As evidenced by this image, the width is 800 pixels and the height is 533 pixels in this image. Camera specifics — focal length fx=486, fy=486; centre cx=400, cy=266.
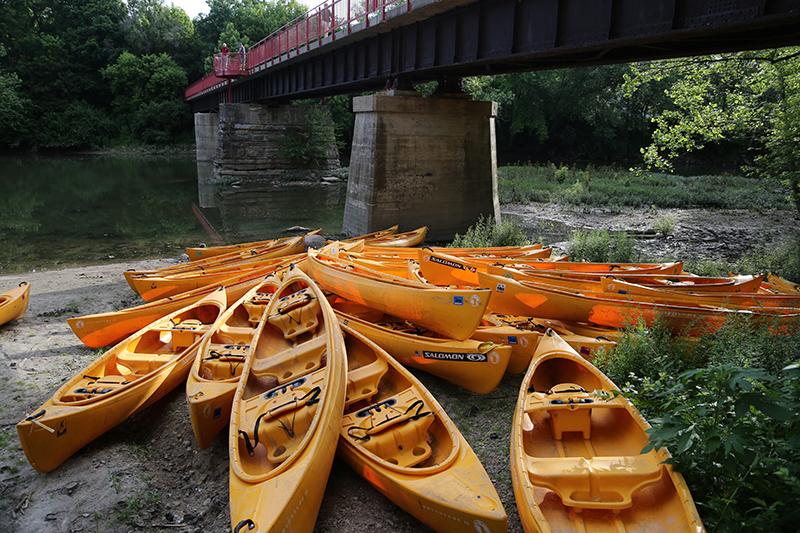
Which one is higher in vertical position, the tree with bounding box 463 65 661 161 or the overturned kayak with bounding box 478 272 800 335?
the tree with bounding box 463 65 661 161

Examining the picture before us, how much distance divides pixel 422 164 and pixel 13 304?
31.9 feet

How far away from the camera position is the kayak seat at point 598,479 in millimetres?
3451

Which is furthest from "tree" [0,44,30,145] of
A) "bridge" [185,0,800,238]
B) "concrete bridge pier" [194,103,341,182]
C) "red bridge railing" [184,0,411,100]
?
"bridge" [185,0,800,238]

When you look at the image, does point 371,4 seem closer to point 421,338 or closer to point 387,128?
point 387,128

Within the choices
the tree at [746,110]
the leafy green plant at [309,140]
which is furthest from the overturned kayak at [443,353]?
the leafy green plant at [309,140]

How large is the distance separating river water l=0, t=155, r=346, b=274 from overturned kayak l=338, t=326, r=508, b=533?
10426 mm

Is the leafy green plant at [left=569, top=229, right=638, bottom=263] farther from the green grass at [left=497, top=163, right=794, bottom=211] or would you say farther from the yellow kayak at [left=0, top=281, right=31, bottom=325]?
the yellow kayak at [left=0, top=281, right=31, bottom=325]

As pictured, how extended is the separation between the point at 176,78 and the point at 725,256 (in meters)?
55.0

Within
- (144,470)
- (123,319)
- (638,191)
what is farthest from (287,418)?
(638,191)

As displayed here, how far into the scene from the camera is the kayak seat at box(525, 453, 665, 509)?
3.45 metres

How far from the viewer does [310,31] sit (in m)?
17.8

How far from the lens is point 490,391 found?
5.42m

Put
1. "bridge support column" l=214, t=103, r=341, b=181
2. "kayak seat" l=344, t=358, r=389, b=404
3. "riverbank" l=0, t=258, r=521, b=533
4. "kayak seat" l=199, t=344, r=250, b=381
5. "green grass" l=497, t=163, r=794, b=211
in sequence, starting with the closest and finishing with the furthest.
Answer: "riverbank" l=0, t=258, r=521, b=533
"kayak seat" l=344, t=358, r=389, b=404
"kayak seat" l=199, t=344, r=250, b=381
"green grass" l=497, t=163, r=794, b=211
"bridge support column" l=214, t=103, r=341, b=181

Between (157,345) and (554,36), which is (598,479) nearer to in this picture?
(157,345)
